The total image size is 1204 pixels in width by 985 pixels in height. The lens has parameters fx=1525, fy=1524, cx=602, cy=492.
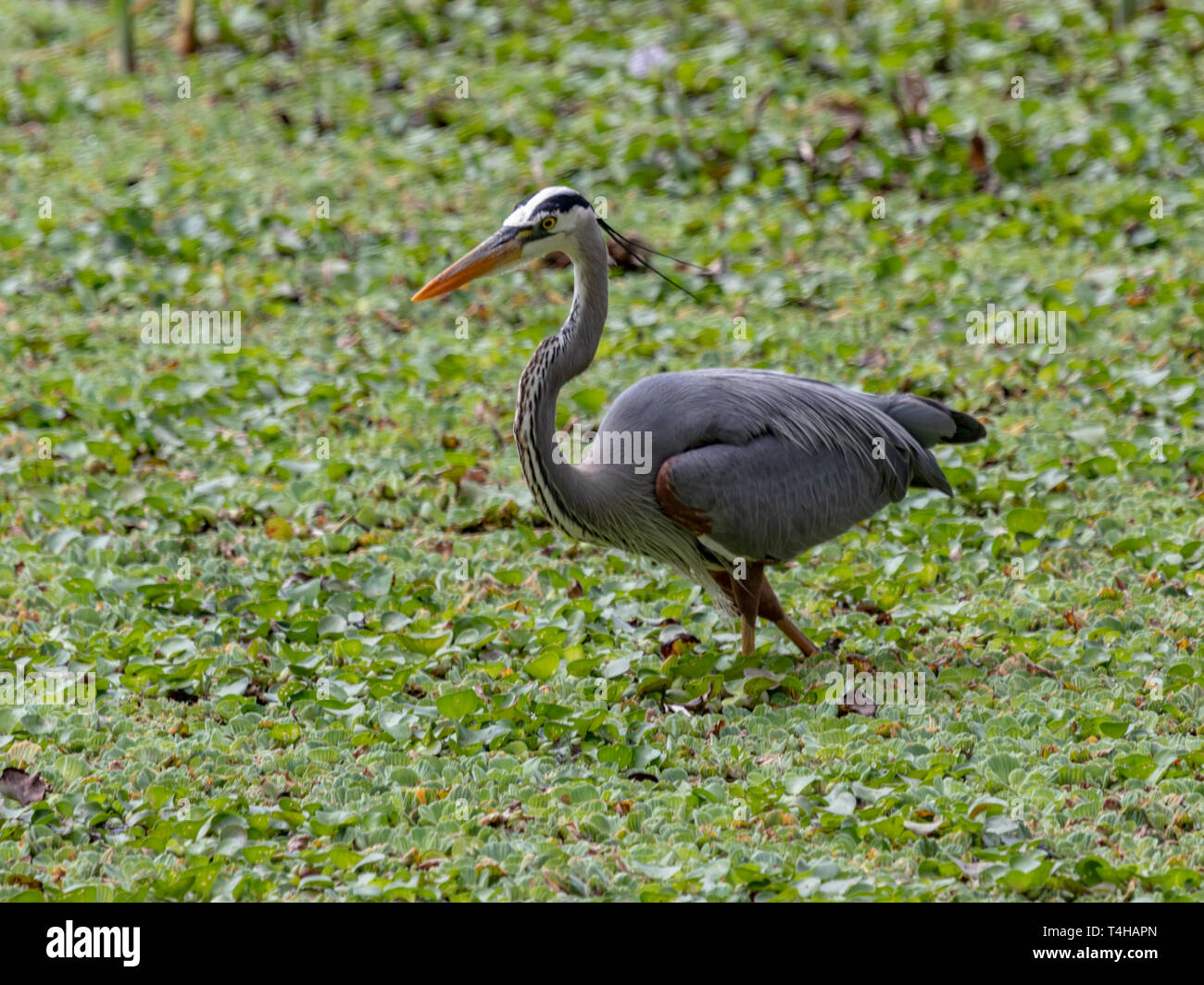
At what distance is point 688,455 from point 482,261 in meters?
1.04

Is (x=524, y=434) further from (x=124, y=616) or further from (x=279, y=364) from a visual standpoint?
(x=279, y=364)

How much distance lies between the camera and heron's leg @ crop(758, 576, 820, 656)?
19.1 feet

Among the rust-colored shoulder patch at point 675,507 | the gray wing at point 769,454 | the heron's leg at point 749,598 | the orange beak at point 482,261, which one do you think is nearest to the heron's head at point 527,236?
the orange beak at point 482,261

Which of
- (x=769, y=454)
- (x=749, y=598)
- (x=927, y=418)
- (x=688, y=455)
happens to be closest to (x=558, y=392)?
(x=688, y=455)

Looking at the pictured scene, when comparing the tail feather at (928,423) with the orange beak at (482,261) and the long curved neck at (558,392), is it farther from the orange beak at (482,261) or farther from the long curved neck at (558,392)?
the orange beak at (482,261)

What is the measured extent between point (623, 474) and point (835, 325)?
162 inches

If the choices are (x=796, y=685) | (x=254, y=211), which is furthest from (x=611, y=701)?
(x=254, y=211)

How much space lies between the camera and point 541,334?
942 cm

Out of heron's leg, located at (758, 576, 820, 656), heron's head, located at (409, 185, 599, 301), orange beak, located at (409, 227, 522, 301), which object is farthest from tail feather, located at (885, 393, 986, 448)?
orange beak, located at (409, 227, 522, 301)

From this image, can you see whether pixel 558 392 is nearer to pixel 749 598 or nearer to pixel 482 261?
pixel 482 261

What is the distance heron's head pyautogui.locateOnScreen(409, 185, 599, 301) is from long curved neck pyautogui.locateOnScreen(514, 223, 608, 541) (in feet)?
0.21

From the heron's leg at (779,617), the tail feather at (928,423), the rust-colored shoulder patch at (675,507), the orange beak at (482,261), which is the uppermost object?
the orange beak at (482,261)

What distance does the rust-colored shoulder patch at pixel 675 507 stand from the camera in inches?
219

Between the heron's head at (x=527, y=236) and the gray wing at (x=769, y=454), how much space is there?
0.65 m
